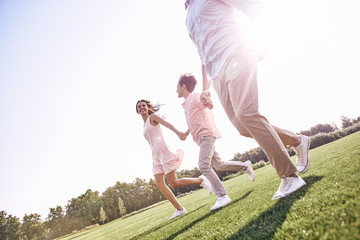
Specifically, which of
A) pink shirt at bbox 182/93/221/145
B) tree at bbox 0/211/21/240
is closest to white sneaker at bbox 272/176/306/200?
pink shirt at bbox 182/93/221/145

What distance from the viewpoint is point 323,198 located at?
4.81ft

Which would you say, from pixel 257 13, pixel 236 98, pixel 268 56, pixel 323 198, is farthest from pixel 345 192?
pixel 257 13

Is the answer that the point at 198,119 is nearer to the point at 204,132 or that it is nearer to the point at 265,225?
the point at 204,132

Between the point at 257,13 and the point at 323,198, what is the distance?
1.80 meters

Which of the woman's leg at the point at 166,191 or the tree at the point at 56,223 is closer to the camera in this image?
the woman's leg at the point at 166,191

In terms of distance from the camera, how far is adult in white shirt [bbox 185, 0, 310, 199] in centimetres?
215

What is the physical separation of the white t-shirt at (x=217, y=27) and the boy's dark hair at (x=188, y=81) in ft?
5.73

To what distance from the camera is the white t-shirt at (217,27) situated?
2.25 meters

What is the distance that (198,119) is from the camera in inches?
158

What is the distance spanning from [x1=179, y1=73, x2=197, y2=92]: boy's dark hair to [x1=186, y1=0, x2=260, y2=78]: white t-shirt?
175cm

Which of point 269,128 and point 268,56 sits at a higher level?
point 268,56

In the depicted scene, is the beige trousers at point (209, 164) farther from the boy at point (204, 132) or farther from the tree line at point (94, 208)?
the tree line at point (94, 208)

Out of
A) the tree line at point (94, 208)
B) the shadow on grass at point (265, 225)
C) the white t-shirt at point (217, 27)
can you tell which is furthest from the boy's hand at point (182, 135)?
the tree line at point (94, 208)

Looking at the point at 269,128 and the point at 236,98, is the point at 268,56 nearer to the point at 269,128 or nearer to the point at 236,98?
the point at 236,98
